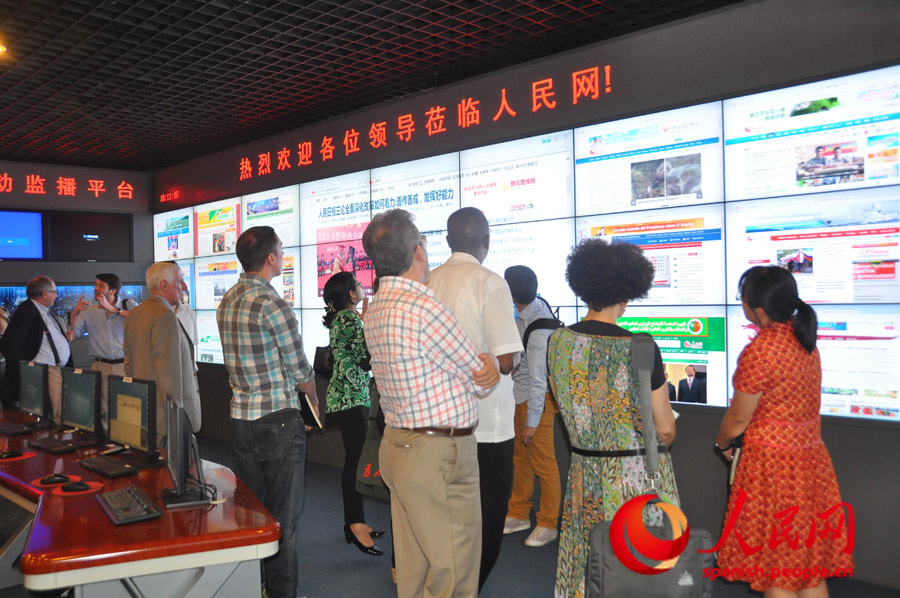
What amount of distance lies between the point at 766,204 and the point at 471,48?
232 centimetres

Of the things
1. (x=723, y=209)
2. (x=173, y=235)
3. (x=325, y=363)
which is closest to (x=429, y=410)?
(x=325, y=363)

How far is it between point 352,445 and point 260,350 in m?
1.16

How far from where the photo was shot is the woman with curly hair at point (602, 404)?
6.28ft

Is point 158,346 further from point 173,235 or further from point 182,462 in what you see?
point 173,235

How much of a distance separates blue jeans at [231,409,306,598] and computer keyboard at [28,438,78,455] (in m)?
0.91

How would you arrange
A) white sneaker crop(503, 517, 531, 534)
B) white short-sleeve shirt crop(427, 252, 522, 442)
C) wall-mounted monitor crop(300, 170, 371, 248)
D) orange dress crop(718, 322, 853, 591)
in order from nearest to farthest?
orange dress crop(718, 322, 853, 591)
white short-sleeve shirt crop(427, 252, 522, 442)
white sneaker crop(503, 517, 531, 534)
wall-mounted monitor crop(300, 170, 371, 248)

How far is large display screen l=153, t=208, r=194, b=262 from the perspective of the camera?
750 cm

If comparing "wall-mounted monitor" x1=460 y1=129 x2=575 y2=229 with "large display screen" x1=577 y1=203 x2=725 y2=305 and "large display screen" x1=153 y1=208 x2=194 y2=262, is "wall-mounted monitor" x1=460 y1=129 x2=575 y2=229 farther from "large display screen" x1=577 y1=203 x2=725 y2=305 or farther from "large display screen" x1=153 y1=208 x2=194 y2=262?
"large display screen" x1=153 y1=208 x2=194 y2=262

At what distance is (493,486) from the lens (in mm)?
2555

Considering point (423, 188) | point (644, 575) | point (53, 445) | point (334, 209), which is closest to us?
point (644, 575)

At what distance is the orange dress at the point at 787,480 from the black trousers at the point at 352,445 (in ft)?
6.48

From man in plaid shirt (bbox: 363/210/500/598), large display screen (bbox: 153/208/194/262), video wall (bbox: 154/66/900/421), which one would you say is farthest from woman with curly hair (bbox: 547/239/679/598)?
large display screen (bbox: 153/208/194/262)

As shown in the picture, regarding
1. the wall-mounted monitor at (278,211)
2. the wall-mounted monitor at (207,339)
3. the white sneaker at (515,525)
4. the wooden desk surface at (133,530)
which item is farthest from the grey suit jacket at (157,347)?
the wall-mounted monitor at (207,339)

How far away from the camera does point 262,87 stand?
5.45 metres
